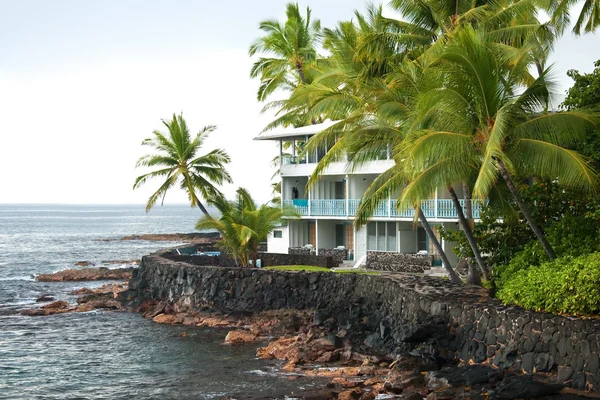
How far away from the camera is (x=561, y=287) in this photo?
55.7ft

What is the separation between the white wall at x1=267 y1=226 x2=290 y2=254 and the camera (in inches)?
1656

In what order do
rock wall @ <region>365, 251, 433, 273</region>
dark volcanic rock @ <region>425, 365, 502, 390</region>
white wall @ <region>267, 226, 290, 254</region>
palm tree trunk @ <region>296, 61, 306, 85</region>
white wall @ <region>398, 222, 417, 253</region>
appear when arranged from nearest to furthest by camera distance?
dark volcanic rock @ <region>425, 365, 502, 390</region> < rock wall @ <region>365, 251, 433, 273</region> < white wall @ <region>398, 222, 417, 253</region> < white wall @ <region>267, 226, 290, 254</region> < palm tree trunk @ <region>296, 61, 306, 85</region>

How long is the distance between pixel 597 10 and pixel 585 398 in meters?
13.2

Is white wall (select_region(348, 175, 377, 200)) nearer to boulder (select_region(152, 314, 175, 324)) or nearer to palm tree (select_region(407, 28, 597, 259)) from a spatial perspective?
boulder (select_region(152, 314, 175, 324))

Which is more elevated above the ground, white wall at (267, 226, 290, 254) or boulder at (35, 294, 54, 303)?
white wall at (267, 226, 290, 254)

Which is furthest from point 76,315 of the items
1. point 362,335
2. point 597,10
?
A: point 597,10

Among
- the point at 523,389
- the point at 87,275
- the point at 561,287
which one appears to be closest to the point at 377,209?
the point at 561,287

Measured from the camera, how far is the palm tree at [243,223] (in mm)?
34000

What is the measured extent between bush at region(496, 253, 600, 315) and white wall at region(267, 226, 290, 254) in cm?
2347

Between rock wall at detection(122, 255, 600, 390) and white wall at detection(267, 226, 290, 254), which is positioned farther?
white wall at detection(267, 226, 290, 254)

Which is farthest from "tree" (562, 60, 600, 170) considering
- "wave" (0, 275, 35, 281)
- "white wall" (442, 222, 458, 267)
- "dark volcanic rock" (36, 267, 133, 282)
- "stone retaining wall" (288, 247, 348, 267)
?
"wave" (0, 275, 35, 281)

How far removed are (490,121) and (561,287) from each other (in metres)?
3.97

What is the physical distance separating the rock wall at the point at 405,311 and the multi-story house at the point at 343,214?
5.81 m

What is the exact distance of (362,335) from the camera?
944 inches
